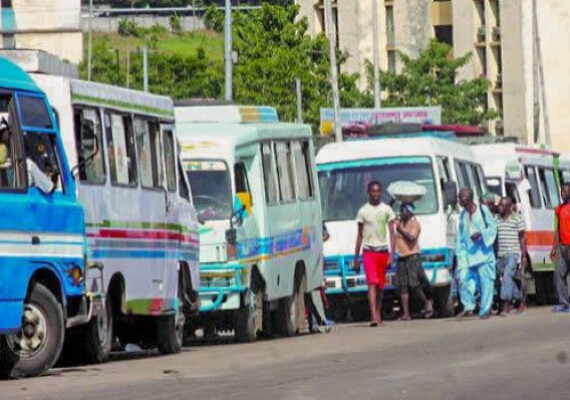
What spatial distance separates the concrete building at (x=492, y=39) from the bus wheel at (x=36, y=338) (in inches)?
3095

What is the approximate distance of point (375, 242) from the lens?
28.8 meters

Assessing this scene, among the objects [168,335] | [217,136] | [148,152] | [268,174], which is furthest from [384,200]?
[148,152]

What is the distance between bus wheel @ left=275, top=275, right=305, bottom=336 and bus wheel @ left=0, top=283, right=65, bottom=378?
9096 millimetres

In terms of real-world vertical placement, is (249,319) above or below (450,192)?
below

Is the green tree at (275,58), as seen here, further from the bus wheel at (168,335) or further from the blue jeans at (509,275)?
the bus wheel at (168,335)

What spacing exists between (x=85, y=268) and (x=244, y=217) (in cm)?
607

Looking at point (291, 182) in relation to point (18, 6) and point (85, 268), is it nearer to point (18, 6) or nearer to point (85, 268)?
point (85, 268)

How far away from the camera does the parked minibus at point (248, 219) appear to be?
980 inches

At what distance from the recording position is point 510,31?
328ft

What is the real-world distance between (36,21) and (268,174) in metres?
64.1

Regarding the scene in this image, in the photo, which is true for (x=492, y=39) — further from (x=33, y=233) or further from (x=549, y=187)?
(x=33, y=233)

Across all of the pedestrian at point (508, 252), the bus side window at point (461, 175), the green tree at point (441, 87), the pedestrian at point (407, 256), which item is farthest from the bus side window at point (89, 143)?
the green tree at point (441, 87)

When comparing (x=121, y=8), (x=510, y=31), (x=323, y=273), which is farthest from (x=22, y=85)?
(x=121, y=8)

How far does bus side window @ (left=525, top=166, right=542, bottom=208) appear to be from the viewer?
3984 centimetres
